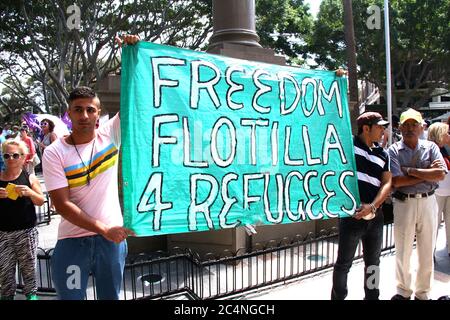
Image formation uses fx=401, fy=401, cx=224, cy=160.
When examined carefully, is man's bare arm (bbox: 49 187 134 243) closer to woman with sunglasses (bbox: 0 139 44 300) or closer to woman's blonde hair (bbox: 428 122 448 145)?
woman with sunglasses (bbox: 0 139 44 300)

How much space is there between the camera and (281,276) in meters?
5.22

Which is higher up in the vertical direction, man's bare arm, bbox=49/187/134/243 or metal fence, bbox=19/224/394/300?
man's bare arm, bbox=49/187/134/243

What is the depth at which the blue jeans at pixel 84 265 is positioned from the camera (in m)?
2.54

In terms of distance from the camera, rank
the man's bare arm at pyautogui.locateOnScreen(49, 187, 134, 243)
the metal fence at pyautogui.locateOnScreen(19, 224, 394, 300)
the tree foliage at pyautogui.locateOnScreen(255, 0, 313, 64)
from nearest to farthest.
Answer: the man's bare arm at pyautogui.locateOnScreen(49, 187, 134, 243), the metal fence at pyautogui.locateOnScreen(19, 224, 394, 300), the tree foliage at pyautogui.locateOnScreen(255, 0, 313, 64)

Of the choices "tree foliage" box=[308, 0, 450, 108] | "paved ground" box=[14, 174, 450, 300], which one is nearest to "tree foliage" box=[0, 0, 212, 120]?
"tree foliage" box=[308, 0, 450, 108]

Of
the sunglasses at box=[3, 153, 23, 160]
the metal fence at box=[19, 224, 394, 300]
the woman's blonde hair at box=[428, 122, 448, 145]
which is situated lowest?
the metal fence at box=[19, 224, 394, 300]

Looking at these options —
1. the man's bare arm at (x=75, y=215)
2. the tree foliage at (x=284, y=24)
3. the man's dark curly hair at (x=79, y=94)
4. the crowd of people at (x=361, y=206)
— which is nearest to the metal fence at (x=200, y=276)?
the crowd of people at (x=361, y=206)

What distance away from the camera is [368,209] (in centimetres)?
364

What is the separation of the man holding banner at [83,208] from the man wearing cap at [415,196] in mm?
2720

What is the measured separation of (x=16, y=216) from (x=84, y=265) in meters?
1.71

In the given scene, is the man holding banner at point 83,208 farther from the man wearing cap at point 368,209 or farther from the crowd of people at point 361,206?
the man wearing cap at point 368,209

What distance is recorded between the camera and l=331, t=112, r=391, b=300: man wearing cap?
367 cm
